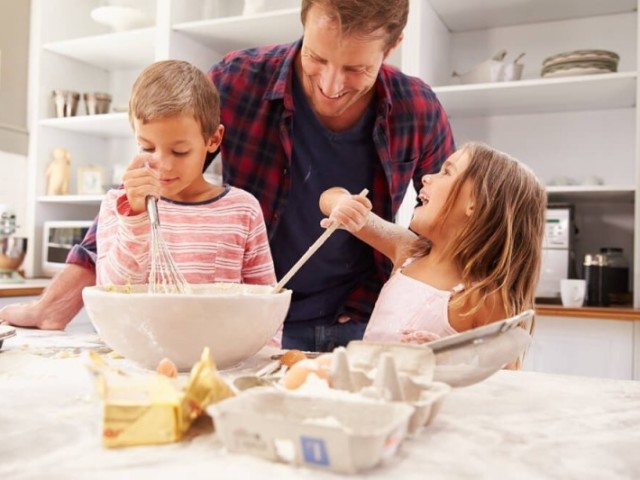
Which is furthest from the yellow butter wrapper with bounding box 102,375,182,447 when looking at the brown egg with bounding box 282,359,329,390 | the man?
the man

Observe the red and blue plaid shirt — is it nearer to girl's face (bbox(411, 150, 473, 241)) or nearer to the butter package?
girl's face (bbox(411, 150, 473, 241))

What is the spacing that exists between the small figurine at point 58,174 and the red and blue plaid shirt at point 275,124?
83.5 inches

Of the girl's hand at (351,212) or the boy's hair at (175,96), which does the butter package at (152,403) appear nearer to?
the girl's hand at (351,212)

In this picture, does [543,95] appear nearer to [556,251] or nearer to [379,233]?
[556,251]

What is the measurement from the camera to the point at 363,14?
1108 mm

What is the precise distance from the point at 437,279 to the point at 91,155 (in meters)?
2.71

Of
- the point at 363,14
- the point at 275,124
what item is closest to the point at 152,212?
the point at 363,14

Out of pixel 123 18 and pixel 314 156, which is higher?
pixel 123 18

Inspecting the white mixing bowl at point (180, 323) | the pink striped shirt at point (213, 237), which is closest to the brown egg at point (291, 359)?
the white mixing bowl at point (180, 323)

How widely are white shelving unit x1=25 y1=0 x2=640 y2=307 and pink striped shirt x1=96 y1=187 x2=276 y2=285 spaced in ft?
4.28

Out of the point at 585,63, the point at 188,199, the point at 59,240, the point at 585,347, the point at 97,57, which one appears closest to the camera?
the point at 188,199

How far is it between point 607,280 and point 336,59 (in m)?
1.60

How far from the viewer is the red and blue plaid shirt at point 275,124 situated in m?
1.43

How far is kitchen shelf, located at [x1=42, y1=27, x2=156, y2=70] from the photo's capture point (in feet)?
10.2
